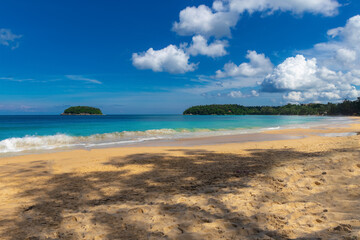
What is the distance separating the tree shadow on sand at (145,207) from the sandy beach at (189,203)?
2cm

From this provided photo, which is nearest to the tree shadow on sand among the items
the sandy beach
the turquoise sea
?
the sandy beach

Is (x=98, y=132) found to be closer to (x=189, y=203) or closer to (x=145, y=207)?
(x=145, y=207)

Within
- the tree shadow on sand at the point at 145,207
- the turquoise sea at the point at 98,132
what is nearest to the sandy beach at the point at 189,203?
the tree shadow on sand at the point at 145,207

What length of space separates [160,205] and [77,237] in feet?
5.20

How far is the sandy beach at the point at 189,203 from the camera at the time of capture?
3322 millimetres

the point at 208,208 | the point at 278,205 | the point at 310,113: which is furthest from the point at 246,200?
the point at 310,113

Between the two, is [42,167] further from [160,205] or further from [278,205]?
[278,205]

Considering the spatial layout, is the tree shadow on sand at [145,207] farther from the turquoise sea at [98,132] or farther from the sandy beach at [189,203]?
the turquoise sea at [98,132]

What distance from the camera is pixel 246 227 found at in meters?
3.33

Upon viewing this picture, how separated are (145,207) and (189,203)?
0.89 meters

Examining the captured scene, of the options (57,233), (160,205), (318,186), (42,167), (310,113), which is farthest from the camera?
(310,113)

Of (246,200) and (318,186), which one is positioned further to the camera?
(318,186)

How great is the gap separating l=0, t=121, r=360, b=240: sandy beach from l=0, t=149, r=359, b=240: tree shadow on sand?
2 centimetres

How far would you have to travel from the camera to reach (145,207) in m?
4.29
